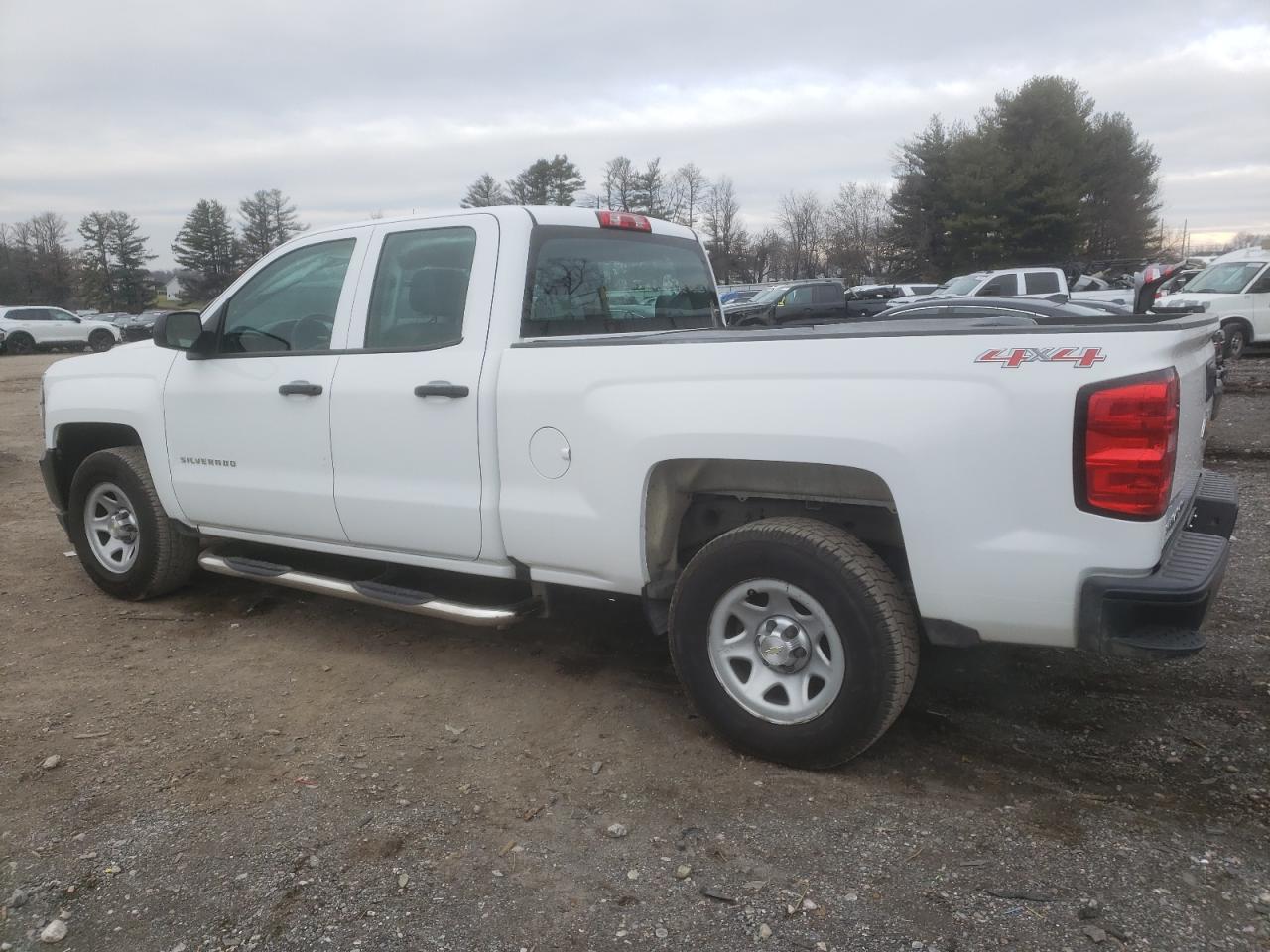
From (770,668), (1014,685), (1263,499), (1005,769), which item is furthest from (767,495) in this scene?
(1263,499)

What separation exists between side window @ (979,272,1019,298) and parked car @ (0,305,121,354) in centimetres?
2761

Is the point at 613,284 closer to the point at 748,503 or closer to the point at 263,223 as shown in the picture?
the point at 748,503

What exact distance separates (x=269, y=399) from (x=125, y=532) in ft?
5.33

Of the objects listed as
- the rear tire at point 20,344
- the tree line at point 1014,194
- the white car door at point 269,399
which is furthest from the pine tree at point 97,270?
the white car door at point 269,399

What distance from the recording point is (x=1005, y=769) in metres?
3.33

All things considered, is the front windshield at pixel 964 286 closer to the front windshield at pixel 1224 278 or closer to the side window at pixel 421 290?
the front windshield at pixel 1224 278

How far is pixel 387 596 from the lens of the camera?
164 inches

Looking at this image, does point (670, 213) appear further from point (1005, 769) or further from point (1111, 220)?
point (1005, 769)

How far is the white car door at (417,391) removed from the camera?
3848mm

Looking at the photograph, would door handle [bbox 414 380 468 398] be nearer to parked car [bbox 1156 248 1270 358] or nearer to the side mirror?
the side mirror

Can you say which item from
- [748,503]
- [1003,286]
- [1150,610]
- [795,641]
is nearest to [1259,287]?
[1003,286]

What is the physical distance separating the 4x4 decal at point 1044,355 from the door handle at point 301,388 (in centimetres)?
278

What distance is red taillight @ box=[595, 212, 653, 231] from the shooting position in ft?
14.4

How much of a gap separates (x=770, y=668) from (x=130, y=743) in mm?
2457
